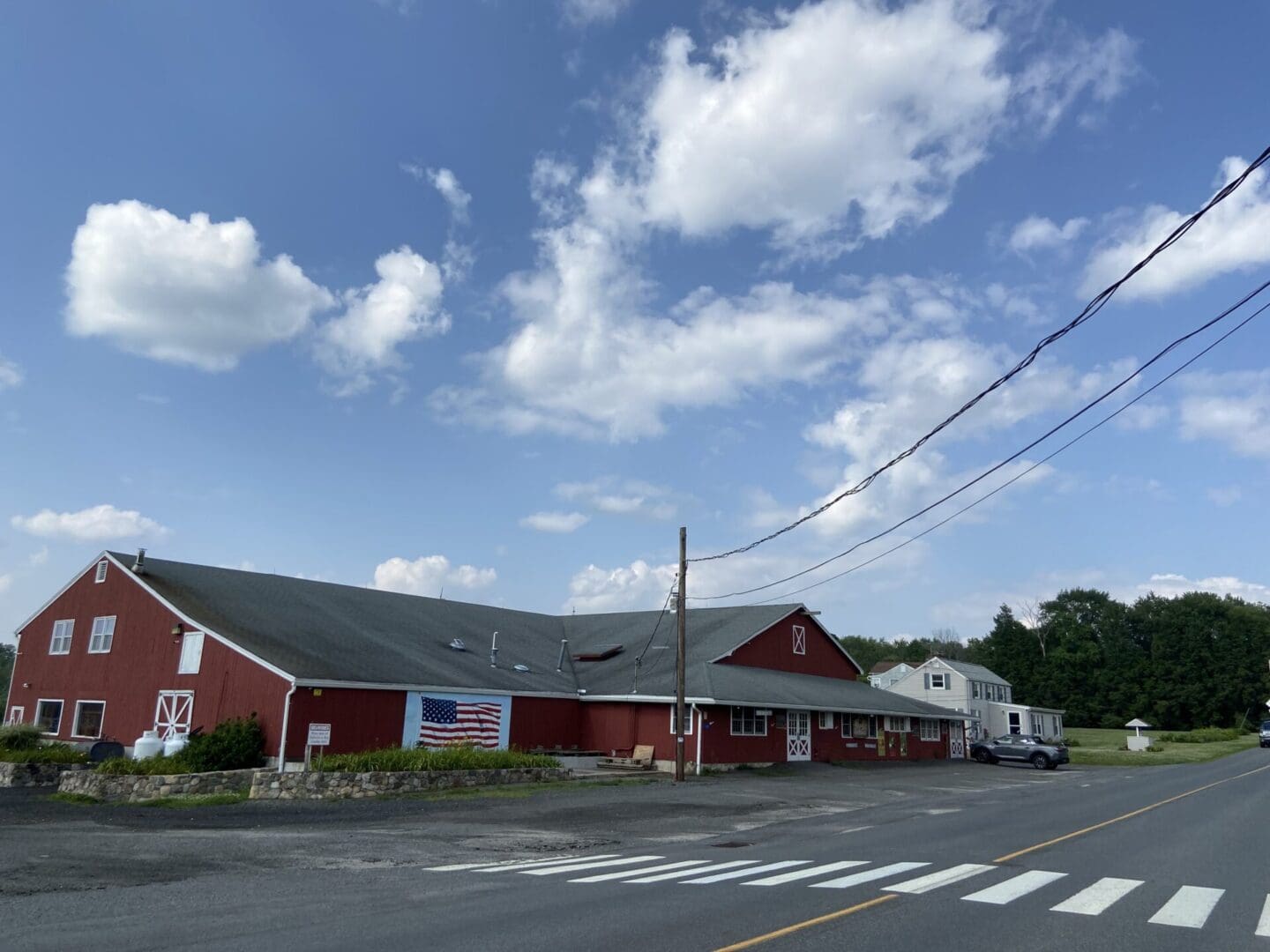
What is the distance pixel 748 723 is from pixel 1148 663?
86049mm

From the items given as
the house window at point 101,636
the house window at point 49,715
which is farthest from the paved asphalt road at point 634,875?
the house window at point 49,715

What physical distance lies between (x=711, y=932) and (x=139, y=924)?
5108 millimetres

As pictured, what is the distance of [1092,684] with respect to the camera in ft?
339

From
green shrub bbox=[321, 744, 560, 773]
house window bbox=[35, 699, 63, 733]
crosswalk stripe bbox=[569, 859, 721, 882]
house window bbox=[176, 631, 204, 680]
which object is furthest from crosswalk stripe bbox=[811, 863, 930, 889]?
house window bbox=[35, 699, 63, 733]

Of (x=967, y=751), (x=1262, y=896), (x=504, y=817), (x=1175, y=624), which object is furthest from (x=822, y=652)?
(x=1175, y=624)

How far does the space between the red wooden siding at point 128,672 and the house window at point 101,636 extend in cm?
21

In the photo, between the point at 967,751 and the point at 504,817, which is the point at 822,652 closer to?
the point at 967,751

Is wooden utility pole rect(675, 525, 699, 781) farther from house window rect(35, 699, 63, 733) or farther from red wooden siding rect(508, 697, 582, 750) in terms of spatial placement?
house window rect(35, 699, 63, 733)

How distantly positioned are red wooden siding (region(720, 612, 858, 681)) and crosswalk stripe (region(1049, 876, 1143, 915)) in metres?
26.5

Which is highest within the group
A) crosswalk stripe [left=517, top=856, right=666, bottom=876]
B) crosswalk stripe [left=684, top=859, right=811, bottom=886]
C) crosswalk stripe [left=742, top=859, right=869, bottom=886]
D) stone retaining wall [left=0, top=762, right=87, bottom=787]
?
crosswalk stripe [left=742, top=859, right=869, bottom=886]

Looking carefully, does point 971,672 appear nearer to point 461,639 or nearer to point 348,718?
point 461,639

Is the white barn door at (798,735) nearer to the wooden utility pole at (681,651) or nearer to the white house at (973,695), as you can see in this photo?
the wooden utility pole at (681,651)

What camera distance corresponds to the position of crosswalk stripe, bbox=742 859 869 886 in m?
10.6

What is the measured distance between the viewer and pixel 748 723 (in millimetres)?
34312
